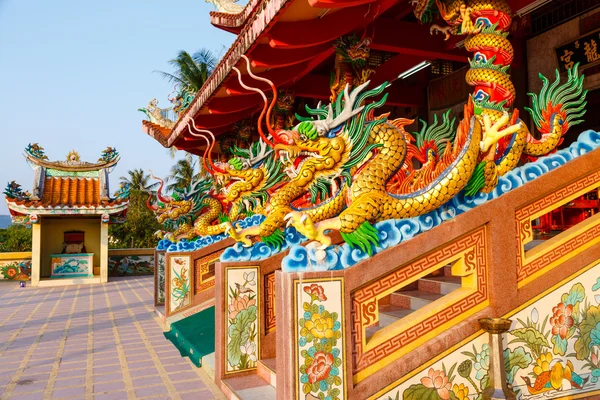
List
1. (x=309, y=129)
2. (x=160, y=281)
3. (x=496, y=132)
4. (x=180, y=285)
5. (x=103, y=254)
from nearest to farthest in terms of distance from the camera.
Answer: (x=309, y=129) → (x=496, y=132) → (x=180, y=285) → (x=160, y=281) → (x=103, y=254)

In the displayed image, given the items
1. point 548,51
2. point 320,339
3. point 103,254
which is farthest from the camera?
point 103,254

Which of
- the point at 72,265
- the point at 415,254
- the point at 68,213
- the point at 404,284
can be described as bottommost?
the point at 72,265

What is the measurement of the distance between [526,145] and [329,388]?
2.55 meters

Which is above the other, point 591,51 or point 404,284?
point 591,51

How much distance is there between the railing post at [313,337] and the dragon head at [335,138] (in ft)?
2.66

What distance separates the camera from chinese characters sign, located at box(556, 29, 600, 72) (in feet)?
19.7

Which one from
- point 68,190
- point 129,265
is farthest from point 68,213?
point 129,265

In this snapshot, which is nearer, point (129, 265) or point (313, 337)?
point (313, 337)

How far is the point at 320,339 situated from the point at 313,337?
41mm

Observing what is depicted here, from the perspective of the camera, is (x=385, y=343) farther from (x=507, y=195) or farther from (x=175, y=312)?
(x=175, y=312)

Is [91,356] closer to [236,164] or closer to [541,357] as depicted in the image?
[236,164]

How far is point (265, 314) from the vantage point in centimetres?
447

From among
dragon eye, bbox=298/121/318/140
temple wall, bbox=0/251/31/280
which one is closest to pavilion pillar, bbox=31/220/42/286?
temple wall, bbox=0/251/31/280

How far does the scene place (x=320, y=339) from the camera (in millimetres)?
2615
